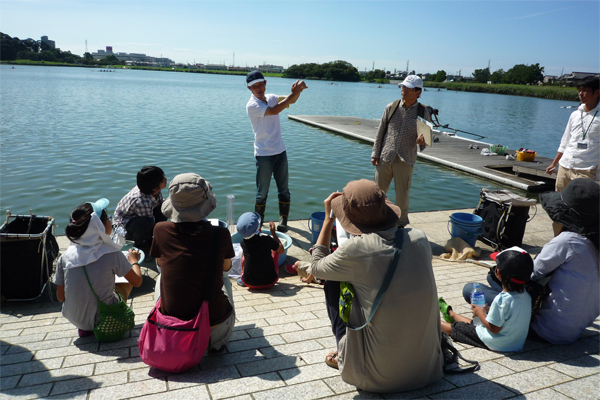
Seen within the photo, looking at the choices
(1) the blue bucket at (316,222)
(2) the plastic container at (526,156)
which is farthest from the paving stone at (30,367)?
(2) the plastic container at (526,156)

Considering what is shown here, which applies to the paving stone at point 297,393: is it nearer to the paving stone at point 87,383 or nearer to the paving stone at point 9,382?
the paving stone at point 87,383

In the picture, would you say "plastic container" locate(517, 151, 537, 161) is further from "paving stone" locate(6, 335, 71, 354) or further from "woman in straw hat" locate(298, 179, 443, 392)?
"paving stone" locate(6, 335, 71, 354)

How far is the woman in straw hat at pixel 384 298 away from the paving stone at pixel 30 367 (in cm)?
187

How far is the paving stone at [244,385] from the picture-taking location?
7.50ft

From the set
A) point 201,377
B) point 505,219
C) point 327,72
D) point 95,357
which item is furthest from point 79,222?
point 327,72

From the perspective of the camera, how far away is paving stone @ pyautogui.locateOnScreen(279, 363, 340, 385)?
2.46m

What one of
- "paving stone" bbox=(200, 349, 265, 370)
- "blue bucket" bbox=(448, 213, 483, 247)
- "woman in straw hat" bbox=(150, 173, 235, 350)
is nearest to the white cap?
"blue bucket" bbox=(448, 213, 483, 247)

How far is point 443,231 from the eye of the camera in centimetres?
650

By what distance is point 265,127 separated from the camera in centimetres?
582

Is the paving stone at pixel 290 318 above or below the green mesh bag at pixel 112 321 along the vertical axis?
below

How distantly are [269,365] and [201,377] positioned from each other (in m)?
0.44

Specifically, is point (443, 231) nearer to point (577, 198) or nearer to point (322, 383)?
point (577, 198)

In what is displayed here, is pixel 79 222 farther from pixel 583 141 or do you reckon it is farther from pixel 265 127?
pixel 583 141

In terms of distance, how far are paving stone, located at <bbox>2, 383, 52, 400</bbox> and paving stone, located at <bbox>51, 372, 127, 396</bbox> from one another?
0.05m
